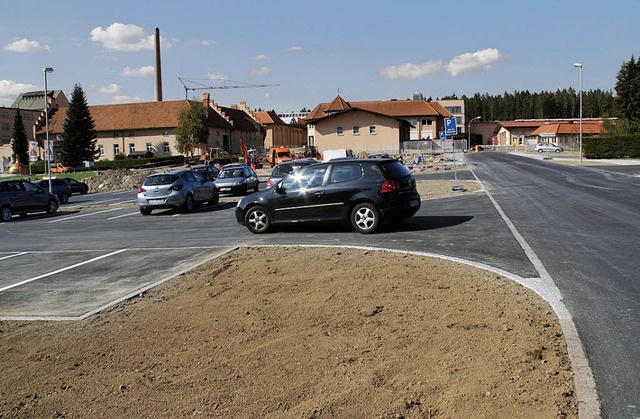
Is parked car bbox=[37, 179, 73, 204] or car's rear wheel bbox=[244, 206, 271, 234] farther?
parked car bbox=[37, 179, 73, 204]

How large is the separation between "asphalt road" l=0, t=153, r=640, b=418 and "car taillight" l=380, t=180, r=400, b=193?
3.03ft

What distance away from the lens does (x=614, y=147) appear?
5381 centimetres

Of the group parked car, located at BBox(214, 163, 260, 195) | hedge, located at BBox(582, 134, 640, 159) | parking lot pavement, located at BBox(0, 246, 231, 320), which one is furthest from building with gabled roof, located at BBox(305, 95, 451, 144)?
parking lot pavement, located at BBox(0, 246, 231, 320)

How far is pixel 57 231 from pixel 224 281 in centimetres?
1134

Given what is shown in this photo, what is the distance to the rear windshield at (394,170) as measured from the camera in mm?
12450

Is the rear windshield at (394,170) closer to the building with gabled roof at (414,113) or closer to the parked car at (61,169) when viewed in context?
the parked car at (61,169)

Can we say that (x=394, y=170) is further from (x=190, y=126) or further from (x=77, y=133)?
(x=77, y=133)

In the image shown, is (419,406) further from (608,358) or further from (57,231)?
(57,231)

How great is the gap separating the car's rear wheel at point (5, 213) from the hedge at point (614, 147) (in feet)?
165

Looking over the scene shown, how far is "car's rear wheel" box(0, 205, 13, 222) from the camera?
22.3m

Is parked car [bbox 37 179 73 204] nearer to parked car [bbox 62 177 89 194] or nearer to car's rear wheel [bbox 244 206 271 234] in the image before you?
parked car [bbox 62 177 89 194]

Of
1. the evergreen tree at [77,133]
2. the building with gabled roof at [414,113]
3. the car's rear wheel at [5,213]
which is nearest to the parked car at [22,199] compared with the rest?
the car's rear wheel at [5,213]

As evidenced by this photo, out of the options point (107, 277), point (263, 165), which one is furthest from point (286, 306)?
point (263, 165)

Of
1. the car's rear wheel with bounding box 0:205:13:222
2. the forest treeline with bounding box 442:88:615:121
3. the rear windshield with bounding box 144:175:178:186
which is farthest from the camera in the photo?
the forest treeline with bounding box 442:88:615:121
